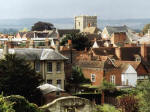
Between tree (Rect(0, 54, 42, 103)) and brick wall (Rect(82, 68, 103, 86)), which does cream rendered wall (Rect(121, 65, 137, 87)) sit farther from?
tree (Rect(0, 54, 42, 103))

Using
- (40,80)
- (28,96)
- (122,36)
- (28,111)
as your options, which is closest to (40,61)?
(40,80)

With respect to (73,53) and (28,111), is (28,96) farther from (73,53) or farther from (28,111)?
(73,53)

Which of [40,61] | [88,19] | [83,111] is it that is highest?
[88,19]

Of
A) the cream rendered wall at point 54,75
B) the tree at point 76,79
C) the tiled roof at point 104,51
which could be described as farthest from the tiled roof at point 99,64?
the tiled roof at point 104,51

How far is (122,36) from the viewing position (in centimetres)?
10062

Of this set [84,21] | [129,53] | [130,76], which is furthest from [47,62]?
[84,21]

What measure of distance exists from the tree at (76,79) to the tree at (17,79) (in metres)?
13.0

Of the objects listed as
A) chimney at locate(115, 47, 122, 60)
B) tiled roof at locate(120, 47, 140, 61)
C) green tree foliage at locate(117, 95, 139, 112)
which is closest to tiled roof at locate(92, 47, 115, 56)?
chimney at locate(115, 47, 122, 60)

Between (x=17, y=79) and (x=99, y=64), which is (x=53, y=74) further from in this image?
(x=17, y=79)

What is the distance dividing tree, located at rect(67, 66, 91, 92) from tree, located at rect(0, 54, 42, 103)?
12955 mm

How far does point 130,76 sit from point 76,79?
7.75m

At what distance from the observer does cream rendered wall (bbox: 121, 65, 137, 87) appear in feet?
192

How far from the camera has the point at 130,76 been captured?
194 feet

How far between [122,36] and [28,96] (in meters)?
63.7
